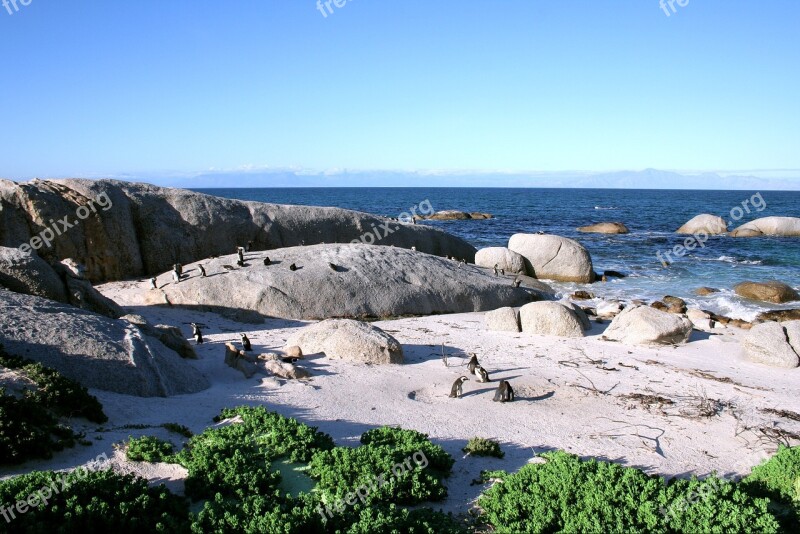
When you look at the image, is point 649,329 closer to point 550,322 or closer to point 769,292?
point 550,322

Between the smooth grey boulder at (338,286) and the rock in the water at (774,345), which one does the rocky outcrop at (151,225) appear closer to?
the smooth grey boulder at (338,286)

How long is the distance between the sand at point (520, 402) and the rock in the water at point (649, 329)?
1.38 feet

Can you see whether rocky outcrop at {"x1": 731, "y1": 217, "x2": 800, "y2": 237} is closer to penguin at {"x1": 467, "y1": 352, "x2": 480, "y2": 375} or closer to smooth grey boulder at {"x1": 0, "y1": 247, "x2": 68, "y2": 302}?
penguin at {"x1": 467, "y1": 352, "x2": 480, "y2": 375}

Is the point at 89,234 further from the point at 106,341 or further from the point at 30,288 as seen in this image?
the point at 106,341

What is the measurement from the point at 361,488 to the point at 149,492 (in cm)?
263

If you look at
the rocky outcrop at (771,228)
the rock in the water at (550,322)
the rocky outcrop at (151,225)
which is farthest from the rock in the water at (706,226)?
the rock in the water at (550,322)

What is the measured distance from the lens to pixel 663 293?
28.3 meters

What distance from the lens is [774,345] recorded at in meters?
16.1

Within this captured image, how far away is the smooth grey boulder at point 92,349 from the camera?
10727 millimetres

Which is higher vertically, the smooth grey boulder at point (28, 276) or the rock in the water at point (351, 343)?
the smooth grey boulder at point (28, 276)

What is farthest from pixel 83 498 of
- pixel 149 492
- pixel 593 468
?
pixel 593 468

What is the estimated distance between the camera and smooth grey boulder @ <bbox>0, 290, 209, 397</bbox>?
35.2 ft

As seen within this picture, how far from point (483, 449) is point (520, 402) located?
302 centimetres

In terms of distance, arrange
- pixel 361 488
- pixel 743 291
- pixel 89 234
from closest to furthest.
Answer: pixel 361 488 → pixel 89 234 → pixel 743 291
